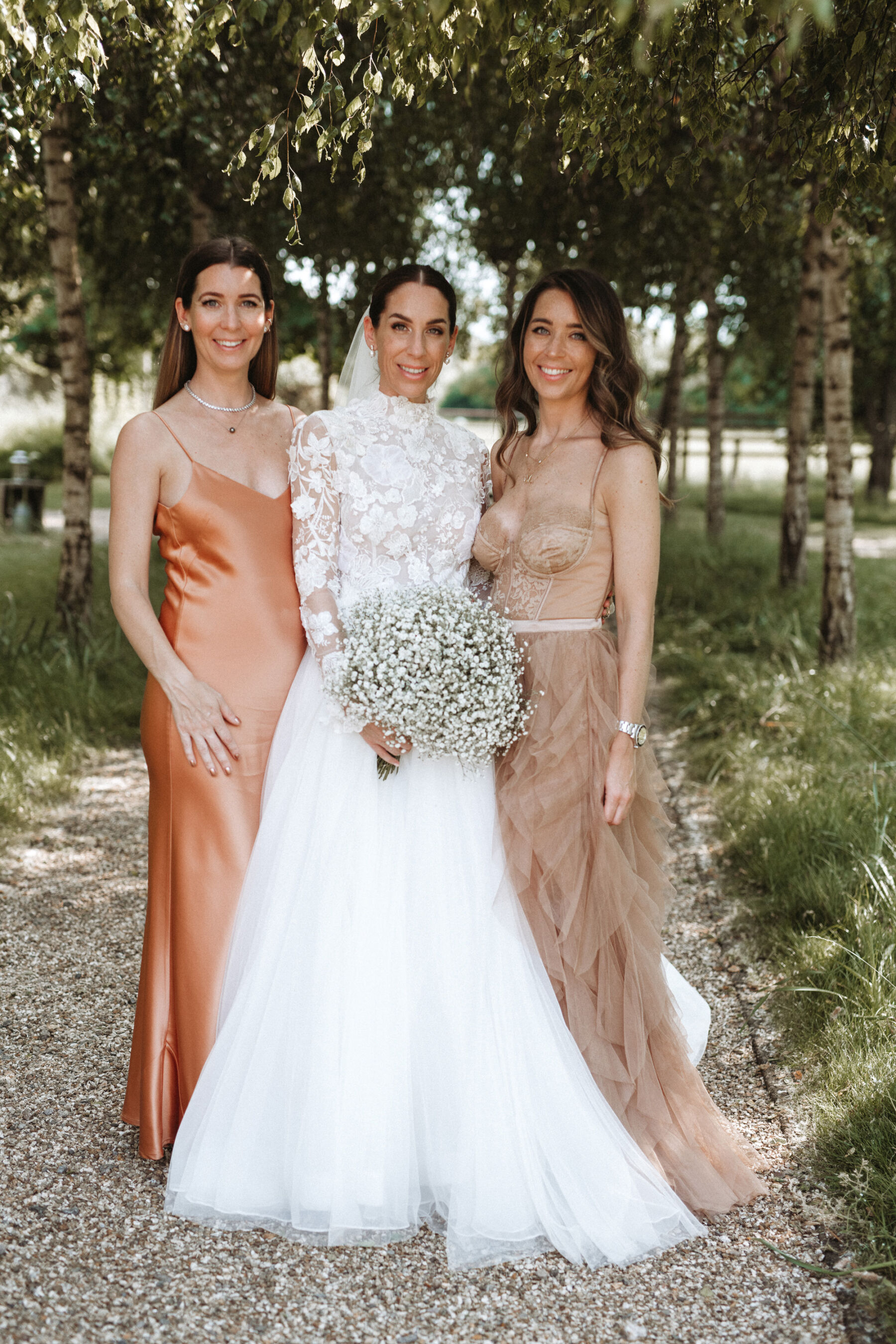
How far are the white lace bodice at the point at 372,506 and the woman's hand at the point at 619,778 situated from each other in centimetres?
67

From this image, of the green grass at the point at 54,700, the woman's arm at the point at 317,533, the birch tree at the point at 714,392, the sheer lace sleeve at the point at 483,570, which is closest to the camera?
the woman's arm at the point at 317,533

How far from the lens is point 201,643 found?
2.99 metres

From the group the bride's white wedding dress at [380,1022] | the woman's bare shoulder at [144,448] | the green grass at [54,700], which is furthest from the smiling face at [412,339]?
the green grass at [54,700]

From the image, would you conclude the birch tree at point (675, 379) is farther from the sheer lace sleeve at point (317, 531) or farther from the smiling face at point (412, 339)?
the sheer lace sleeve at point (317, 531)

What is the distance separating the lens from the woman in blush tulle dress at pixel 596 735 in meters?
2.88

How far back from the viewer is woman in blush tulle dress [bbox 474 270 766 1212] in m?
2.88

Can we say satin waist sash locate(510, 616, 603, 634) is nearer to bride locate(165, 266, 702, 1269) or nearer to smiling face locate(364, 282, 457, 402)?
Result: bride locate(165, 266, 702, 1269)

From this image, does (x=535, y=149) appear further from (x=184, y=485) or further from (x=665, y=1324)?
Answer: (x=665, y=1324)

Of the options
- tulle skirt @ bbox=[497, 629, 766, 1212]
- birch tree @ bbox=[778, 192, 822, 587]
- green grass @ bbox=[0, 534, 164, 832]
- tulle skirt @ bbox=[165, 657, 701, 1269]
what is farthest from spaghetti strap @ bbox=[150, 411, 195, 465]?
birch tree @ bbox=[778, 192, 822, 587]

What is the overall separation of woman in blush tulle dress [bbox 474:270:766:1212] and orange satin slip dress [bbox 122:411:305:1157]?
0.65 m

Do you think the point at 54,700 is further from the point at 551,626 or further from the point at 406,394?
the point at 551,626

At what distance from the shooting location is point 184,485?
296 cm

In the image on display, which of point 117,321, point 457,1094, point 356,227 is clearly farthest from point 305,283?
point 457,1094

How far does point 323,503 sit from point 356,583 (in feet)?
0.79
